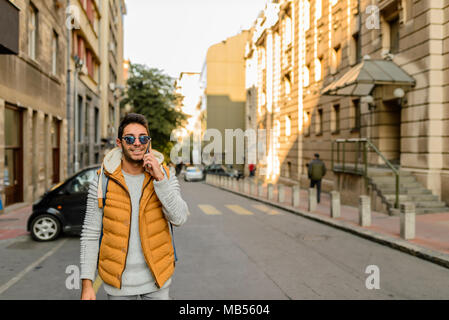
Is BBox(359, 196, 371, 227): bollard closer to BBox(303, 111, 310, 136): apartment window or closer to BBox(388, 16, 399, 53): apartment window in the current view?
BBox(388, 16, 399, 53): apartment window

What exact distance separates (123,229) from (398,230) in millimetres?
9381

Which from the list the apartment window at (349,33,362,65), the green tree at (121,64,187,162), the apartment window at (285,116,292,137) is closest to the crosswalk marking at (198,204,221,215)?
the apartment window at (349,33,362,65)

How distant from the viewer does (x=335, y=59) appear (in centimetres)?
2434

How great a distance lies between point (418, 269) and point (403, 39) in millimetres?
11265

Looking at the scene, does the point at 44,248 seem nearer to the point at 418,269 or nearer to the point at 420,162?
the point at 418,269

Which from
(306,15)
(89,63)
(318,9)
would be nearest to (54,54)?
(89,63)

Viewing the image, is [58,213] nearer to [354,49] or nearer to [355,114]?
[355,114]

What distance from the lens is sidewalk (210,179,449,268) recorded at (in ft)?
27.4

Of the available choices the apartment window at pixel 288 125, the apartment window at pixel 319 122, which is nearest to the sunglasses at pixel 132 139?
the apartment window at pixel 319 122

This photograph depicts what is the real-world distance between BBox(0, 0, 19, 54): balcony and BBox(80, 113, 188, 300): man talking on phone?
9869mm

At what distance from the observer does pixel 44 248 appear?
29.5ft

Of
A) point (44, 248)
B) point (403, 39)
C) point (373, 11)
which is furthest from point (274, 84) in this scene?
point (44, 248)
